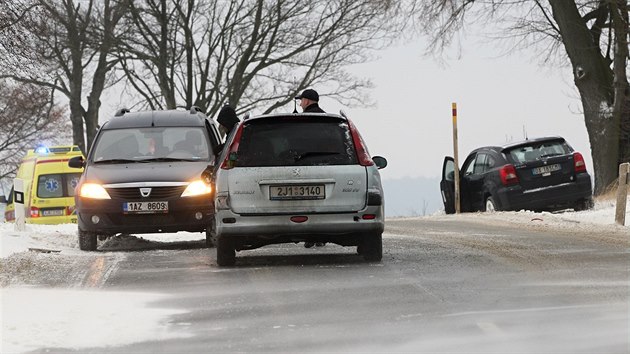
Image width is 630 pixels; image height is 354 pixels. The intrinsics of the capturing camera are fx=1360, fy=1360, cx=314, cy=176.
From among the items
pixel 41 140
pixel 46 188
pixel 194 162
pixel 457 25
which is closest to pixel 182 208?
pixel 194 162

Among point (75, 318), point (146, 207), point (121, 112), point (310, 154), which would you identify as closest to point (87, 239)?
point (146, 207)

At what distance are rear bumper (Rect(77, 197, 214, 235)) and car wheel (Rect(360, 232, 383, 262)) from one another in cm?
403

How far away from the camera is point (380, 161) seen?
14836 millimetres

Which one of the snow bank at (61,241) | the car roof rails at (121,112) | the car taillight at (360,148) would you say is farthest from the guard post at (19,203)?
the car taillight at (360,148)

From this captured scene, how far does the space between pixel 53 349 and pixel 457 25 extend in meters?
30.1

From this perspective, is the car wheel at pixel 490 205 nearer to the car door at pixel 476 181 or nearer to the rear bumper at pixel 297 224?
the car door at pixel 476 181

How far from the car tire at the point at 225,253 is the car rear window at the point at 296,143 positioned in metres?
0.89

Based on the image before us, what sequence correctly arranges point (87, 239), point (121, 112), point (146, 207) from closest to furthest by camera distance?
1. point (146, 207)
2. point (87, 239)
3. point (121, 112)

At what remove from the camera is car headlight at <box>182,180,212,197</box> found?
1800 centimetres

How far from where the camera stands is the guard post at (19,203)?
22275mm

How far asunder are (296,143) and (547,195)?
1314cm

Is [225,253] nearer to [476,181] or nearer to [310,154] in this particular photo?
[310,154]

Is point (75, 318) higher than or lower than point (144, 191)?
lower

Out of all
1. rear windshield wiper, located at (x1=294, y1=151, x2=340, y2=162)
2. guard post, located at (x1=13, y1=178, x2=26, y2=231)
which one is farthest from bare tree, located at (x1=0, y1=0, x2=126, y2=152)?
rear windshield wiper, located at (x1=294, y1=151, x2=340, y2=162)
